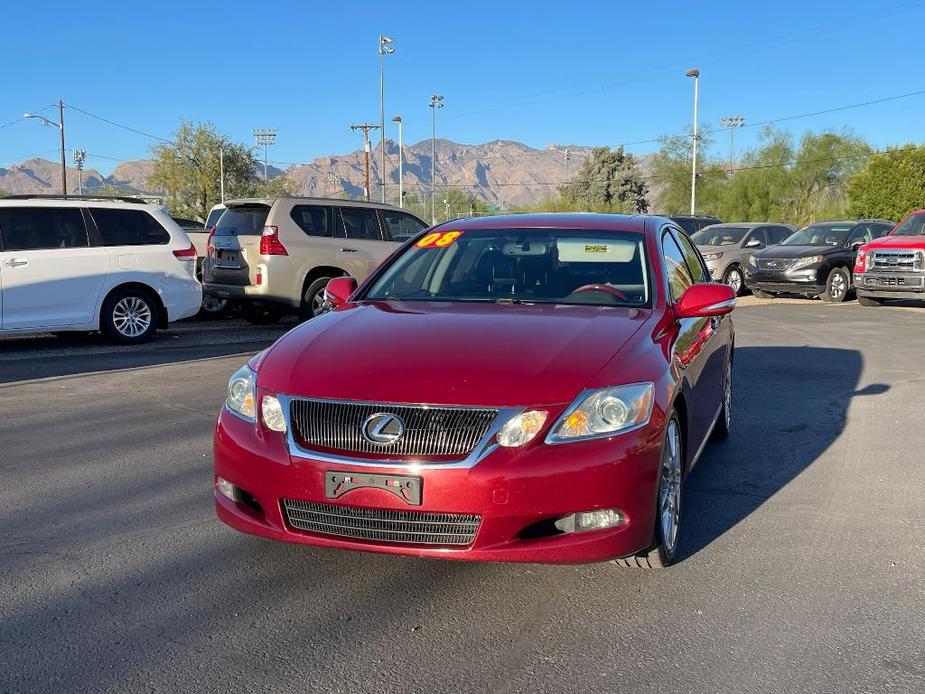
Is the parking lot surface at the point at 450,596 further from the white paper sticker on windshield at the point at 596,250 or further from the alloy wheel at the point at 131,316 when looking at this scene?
the alloy wheel at the point at 131,316

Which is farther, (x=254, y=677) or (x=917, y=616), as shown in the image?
(x=917, y=616)

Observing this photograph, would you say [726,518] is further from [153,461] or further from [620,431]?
[153,461]

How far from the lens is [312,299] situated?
43.5 ft

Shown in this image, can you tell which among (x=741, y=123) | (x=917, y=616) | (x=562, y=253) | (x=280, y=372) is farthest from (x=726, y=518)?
(x=741, y=123)

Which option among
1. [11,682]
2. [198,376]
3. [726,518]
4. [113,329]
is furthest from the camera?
[113,329]

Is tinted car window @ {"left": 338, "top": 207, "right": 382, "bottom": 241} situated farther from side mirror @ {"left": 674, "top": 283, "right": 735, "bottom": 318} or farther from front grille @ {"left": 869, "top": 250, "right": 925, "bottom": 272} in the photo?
front grille @ {"left": 869, "top": 250, "right": 925, "bottom": 272}

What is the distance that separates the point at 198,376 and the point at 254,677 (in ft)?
21.3

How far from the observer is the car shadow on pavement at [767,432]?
4.96 metres

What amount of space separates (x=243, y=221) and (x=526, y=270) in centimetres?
886

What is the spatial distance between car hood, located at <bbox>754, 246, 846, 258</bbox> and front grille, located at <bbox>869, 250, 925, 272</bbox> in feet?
5.75

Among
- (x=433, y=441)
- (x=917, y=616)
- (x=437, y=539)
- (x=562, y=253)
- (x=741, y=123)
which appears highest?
(x=741, y=123)

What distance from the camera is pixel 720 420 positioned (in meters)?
6.45

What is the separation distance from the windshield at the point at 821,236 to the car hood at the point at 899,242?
6.83 feet

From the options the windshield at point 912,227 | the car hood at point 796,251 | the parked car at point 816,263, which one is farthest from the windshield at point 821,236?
the windshield at point 912,227
